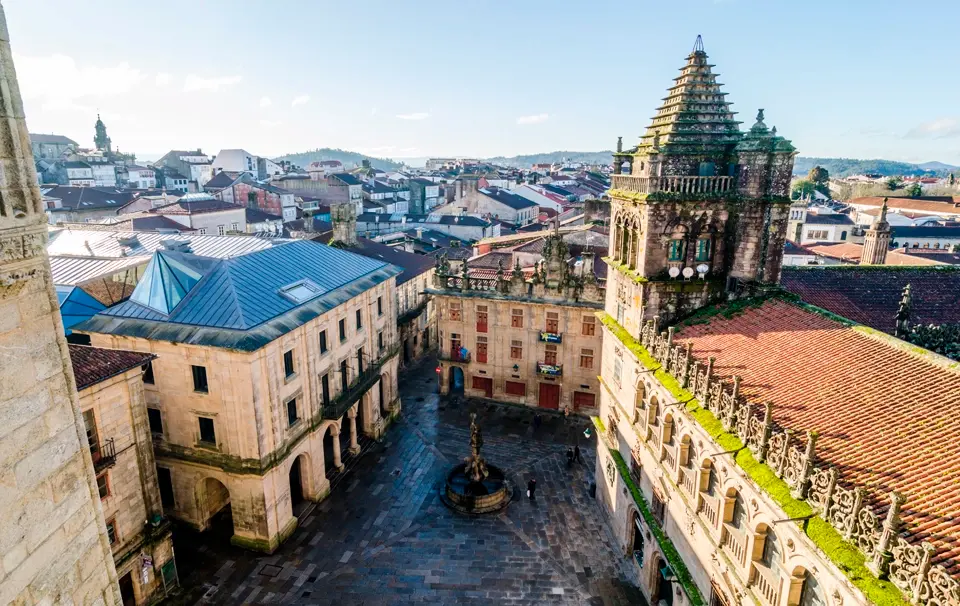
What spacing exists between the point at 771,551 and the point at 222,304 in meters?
→ 28.0

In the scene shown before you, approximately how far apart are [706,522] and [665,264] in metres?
13.1

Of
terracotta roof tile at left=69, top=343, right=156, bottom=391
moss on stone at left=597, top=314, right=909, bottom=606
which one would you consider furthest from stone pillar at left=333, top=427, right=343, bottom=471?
moss on stone at left=597, top=314, right=909, bottom=606

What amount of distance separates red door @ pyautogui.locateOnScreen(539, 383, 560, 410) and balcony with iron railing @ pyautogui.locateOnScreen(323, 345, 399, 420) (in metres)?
13.6

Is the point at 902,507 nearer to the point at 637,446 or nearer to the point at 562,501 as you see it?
the point at 637,446

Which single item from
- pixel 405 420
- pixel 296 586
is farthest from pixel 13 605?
pixel 405 420

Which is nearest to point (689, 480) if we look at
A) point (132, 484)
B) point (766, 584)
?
point (766, 584)

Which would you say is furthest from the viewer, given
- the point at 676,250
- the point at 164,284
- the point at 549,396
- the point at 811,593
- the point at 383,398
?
the point at 549,396

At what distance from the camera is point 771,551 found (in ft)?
60.6

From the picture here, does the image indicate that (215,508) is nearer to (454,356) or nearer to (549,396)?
(454,356)

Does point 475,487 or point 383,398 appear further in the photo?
point 383,398

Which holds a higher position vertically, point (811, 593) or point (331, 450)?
point (811, 593)

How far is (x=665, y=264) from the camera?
2998 centimetres

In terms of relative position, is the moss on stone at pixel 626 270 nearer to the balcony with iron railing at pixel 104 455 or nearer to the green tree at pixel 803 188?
the balcony with iron railing at pixel 104 455

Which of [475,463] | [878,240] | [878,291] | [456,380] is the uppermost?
[878,240]
